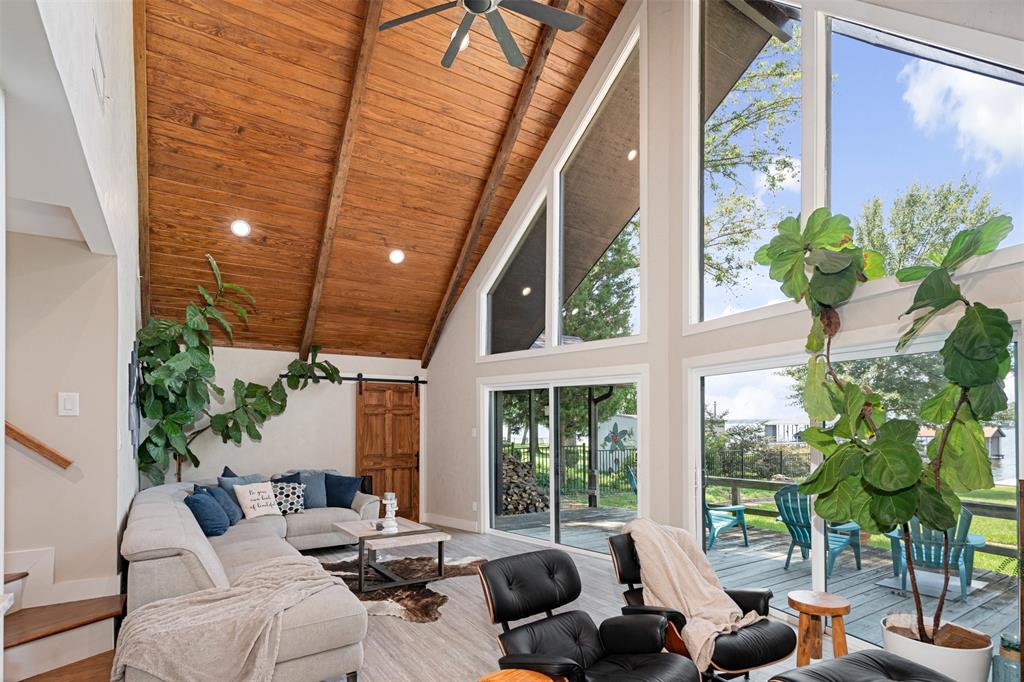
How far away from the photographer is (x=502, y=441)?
24.9ft

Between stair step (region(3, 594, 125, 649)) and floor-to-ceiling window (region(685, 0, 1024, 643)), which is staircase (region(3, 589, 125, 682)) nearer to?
stair step (region(3, 594, 125, 649))

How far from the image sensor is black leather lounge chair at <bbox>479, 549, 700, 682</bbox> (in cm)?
264

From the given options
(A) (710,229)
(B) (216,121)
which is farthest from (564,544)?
(B) (216,121)

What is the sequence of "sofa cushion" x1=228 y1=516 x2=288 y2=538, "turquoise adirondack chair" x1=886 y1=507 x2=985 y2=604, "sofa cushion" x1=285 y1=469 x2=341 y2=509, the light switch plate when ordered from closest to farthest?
"turquoise adirondack chair" x1=886 y1=507 x2=985 y2=604 → the light switch plate → "sofa cushion" x1=228 y1=516 x2=288 y2=538 → "sofa cushion" x1=285 y1=469 x2=341 y2=509

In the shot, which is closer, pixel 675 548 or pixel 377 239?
pixel 675 548

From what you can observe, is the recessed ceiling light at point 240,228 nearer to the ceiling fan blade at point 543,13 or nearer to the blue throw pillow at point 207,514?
the blue throw pillow at point 207,514

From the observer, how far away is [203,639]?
296cm

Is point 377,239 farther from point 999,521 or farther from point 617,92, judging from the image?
point 999,521

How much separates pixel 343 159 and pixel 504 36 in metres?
2.55

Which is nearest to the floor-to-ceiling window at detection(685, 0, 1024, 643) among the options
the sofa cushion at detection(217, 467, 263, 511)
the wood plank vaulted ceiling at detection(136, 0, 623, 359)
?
the wood plank vaulted ceiling at detection(136, 0, 623, 359)

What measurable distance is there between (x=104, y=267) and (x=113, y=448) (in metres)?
1.12

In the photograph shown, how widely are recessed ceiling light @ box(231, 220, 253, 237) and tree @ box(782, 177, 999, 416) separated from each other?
5592 mm

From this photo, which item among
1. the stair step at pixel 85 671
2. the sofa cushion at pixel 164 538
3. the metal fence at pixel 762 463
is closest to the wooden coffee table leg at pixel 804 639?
the metal fence at pixel 762 463

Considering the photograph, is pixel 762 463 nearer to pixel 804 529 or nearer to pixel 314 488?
pixel 804 529
